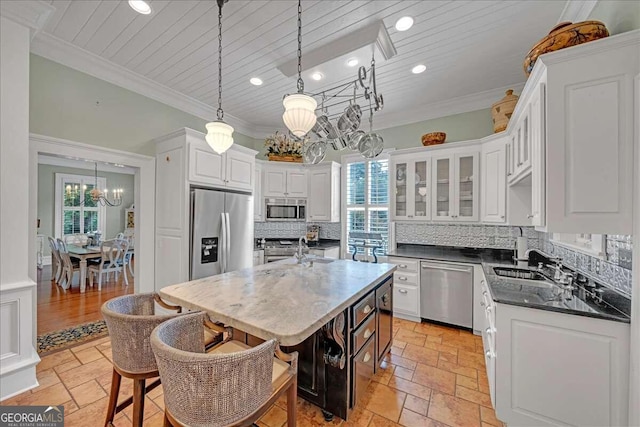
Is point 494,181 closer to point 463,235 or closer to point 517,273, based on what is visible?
point 463,235

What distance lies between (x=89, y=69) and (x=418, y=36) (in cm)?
347

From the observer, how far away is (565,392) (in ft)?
4.86

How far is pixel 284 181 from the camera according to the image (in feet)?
15.4

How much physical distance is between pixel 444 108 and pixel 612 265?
2.84 meters

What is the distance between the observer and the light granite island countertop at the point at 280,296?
1.22 m

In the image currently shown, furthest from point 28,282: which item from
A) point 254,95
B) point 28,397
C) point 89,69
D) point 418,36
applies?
point 418,36

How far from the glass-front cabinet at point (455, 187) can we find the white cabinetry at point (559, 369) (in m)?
1.99

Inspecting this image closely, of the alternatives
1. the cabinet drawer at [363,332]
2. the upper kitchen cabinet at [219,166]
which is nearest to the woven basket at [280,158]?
the upper kitchen cabinet at [219,166]

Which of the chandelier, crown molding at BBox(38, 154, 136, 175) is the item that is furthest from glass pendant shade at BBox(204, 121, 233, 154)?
the chandelier

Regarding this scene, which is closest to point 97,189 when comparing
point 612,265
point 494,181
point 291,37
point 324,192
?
point 324,192

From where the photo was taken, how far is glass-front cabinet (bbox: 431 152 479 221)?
3.37 meters

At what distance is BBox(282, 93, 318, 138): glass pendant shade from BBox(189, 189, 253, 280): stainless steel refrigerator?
6.73ft

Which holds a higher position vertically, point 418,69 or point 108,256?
point 418,69

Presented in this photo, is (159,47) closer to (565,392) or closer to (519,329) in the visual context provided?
(519,329)
